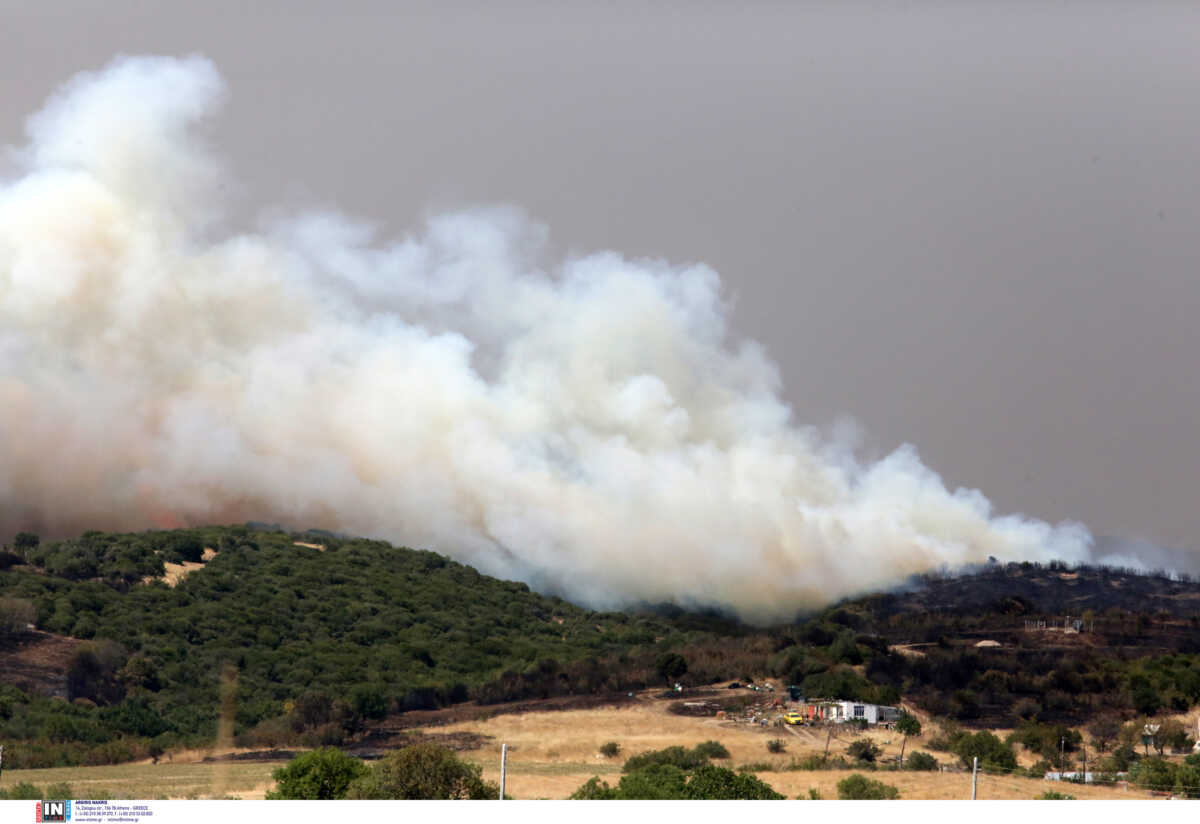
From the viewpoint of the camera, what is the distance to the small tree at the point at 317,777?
49.3m

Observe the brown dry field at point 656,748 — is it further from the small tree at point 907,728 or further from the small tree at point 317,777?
the small tree at point 317,777

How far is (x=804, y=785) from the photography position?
196ft

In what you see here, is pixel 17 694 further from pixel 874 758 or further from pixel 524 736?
pixel 874 758

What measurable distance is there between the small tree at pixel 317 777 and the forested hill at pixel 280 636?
22537 millimetres

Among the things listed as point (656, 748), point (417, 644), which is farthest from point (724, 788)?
point (417, 644)

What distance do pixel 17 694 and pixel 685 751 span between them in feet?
115

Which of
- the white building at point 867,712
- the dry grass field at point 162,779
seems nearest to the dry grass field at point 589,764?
the dry grass field at point 162,779

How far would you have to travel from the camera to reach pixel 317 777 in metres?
49.8

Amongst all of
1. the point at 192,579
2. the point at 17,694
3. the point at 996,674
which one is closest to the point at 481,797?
the point at 17,694

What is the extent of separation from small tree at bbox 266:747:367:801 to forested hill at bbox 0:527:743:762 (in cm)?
2254

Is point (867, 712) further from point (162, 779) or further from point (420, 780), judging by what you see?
point (162, 779)

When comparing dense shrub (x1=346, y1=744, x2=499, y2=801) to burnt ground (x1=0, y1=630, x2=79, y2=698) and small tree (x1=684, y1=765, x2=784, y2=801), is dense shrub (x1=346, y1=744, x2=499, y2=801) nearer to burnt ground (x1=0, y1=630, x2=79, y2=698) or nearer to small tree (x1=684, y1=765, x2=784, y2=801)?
small tree (x1=684, y1=765, x2=784, y2=801)

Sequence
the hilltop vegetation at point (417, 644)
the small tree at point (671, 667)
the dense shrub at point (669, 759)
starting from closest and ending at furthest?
the dense shrub at point (669, 759), the hilltop vegetation at point (417, 644), the small tree at point (671, 667)

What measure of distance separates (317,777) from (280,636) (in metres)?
45.8
